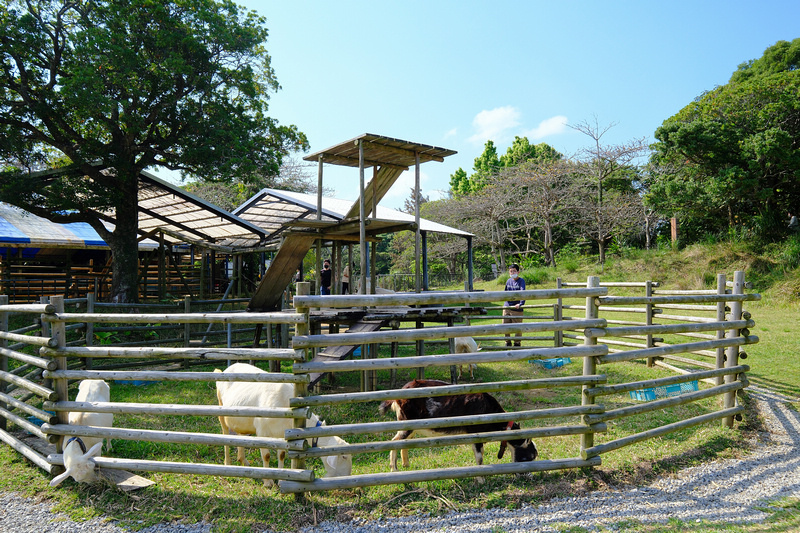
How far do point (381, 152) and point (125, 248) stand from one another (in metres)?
9.64

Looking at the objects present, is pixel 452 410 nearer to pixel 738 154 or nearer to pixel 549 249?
pixel 738 154

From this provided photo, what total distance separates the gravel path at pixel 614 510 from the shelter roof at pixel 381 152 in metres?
5.36

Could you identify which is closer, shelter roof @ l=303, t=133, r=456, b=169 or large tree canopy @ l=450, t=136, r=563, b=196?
shelter roof @ l=303, t=133, r=456, b=169

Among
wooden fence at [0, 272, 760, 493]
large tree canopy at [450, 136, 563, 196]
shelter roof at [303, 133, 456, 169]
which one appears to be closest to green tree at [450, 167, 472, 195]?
large tree canopy at [450, 136, 563, 196]

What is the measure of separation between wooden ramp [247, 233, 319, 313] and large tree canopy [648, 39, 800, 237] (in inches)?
661

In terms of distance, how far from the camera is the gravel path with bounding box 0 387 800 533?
343 cm

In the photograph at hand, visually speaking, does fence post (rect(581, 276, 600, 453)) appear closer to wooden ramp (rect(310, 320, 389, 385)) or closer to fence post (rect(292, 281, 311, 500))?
fence post (rect(292, 281, 311, 500))

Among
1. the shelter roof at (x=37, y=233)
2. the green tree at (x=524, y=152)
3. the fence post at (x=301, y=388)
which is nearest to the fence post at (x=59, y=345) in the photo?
the fence post at (x=301, y=388)

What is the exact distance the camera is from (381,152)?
7965 mm

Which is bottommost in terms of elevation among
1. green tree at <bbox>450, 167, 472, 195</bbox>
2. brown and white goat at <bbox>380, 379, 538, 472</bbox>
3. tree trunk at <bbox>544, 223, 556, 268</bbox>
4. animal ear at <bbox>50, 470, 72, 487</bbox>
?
animal ear at <bbox>50, 470, 72, 487</bbox>

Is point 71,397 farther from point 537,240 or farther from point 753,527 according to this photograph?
point 537,240

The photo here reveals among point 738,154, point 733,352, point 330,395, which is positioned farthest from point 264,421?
point 738,154

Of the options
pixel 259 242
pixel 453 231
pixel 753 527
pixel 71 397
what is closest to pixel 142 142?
pixel 259 242

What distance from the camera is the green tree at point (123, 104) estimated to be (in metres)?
11.3
